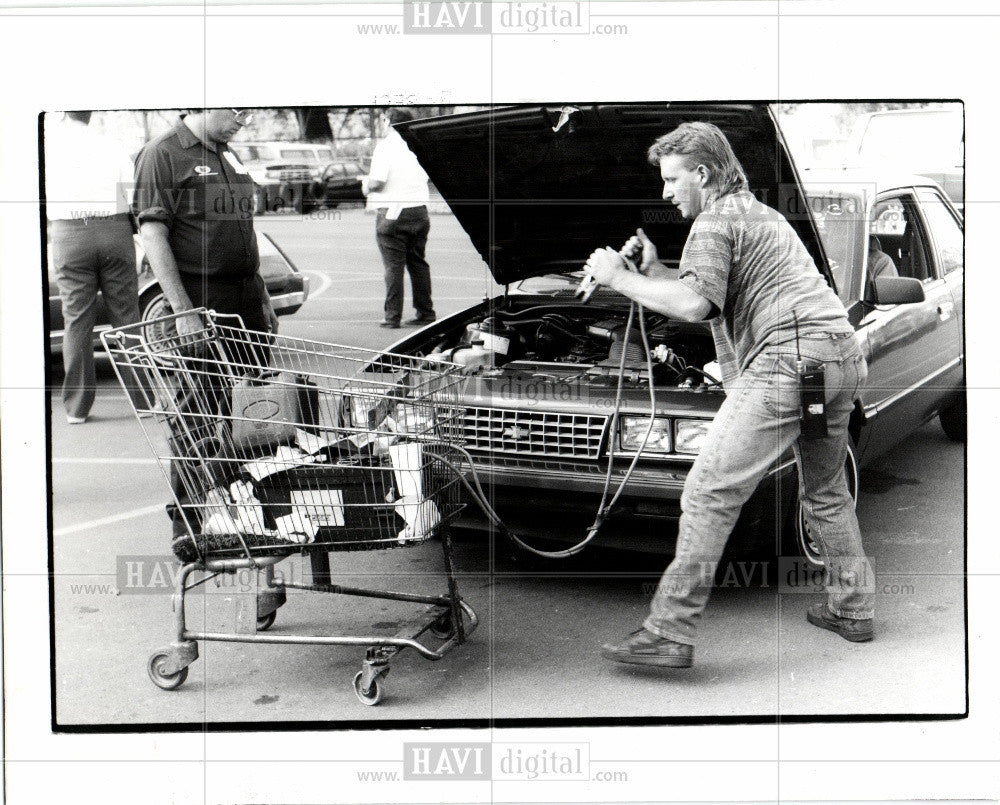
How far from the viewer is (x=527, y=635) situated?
15.5 ft

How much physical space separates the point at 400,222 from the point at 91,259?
379cm

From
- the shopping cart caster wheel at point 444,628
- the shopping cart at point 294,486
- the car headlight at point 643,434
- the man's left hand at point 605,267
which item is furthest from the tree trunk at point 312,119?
the shopping cart caster wheel at point 444,628

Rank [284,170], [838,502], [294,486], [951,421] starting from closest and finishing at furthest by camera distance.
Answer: [294,486], [838,502], [951,421], [284,170]

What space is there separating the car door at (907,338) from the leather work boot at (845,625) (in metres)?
0.86

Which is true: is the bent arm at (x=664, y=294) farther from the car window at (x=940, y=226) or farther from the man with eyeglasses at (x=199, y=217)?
the man with eyeglasses at (x=199, y=217)

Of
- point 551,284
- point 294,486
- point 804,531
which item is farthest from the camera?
point 551,284

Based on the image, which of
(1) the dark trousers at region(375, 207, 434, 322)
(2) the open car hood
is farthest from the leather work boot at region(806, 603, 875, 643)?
(1) the dark trousers at region(375, 207, 434, 322)

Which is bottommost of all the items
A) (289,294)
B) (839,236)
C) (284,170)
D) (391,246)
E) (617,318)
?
(617,318)

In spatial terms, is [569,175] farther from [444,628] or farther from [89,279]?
[89,279]

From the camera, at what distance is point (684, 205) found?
13.6 ft

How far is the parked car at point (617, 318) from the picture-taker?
14.9 ft

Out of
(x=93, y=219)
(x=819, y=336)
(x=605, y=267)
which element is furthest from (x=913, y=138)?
(x=93, y=219)

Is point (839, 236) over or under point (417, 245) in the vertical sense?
under

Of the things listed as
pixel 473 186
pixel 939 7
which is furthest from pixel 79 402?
pixel 939 7
